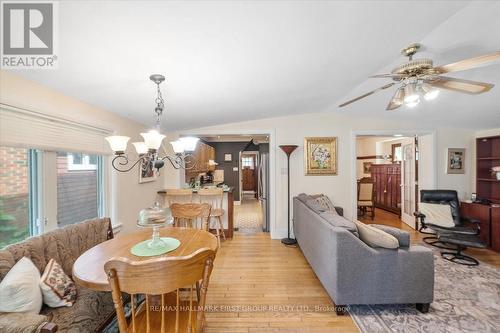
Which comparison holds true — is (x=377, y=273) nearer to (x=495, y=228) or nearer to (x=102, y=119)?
(x=495, y=228)

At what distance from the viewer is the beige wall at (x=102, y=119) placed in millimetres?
1561

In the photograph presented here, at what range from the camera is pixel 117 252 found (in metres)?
1.59

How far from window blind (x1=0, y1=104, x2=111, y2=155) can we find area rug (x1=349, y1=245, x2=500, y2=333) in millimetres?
3136

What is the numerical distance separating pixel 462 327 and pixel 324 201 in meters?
2.12

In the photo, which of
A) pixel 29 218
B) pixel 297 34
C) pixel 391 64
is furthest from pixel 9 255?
pixel 391 64

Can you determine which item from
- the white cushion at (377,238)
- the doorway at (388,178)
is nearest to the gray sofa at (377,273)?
the white cushion at (377,238)

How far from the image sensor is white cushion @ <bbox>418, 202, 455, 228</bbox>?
351 centimetres

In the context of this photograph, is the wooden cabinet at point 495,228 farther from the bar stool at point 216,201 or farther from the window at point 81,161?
the window at point 81,161

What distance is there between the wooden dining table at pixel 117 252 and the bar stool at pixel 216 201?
162 centimetres

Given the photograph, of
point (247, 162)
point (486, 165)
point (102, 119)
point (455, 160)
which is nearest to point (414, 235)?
point (455, 160)

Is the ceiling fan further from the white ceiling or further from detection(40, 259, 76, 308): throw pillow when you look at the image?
detection(40, 259, 76, 308): throw pillow

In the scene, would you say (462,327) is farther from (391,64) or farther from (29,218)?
(29,218)

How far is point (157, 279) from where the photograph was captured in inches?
40.8

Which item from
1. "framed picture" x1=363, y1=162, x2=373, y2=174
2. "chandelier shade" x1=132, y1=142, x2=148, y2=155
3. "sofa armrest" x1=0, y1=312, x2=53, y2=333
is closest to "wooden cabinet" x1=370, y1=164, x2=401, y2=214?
"framed picture" x1=363, y1=162, x2=373, y2=174
